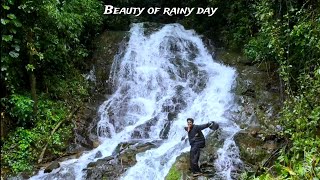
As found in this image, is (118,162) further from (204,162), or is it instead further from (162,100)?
(162,100)

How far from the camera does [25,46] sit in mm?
8555

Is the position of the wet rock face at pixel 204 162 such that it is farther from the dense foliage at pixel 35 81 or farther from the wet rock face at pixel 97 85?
the dense foliage at pixel 35 81

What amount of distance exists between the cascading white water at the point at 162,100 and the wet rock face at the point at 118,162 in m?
0.17

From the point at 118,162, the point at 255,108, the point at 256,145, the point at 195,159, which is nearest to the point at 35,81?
the point at 118,162

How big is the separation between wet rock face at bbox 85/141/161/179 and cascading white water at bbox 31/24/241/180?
169mm

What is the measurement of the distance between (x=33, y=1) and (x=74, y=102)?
3.25 metres

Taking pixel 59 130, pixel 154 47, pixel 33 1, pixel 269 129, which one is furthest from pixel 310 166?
pixel 154 47

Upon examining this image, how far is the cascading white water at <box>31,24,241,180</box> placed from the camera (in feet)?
26.0

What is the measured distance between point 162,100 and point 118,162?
3.26 metres

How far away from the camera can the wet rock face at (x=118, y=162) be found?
7475mm

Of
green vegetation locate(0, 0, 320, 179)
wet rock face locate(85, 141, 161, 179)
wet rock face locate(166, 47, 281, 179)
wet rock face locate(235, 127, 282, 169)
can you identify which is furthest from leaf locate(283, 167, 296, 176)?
wet rock face locate(85, 141, 161, 179)

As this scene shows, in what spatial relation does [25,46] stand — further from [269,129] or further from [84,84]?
[269,129]

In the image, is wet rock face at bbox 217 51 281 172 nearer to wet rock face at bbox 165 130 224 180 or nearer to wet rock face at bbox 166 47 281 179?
wet rock face at bbox 166 47 281 179

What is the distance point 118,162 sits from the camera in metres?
7.93
